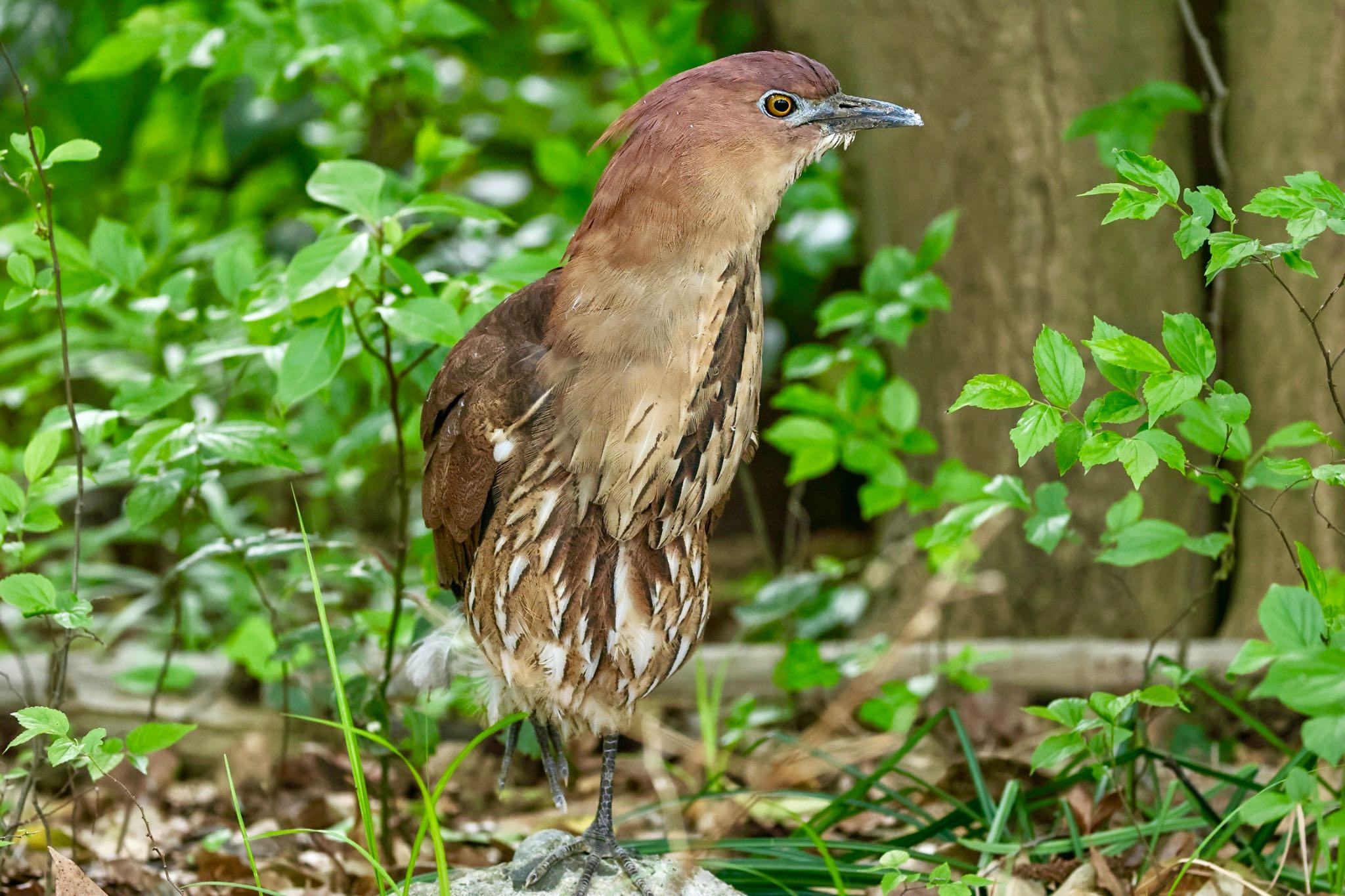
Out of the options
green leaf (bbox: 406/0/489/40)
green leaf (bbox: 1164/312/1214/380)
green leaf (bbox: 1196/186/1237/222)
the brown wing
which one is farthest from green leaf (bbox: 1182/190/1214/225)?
green leaf (bbox: 406/0/489/40)

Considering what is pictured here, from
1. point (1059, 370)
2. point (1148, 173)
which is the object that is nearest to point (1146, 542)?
point (1059, 370)

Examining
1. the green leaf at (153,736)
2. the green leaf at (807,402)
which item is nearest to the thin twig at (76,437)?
the green leaf at (153,736)

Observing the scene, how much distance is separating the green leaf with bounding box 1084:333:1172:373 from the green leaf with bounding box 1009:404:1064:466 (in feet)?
0.42

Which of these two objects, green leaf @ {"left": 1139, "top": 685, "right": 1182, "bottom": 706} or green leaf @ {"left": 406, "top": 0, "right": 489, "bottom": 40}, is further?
green leaf @ {"left": 406, "top": 0, "right": 489, "bottom": 40}

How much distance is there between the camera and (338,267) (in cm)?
237

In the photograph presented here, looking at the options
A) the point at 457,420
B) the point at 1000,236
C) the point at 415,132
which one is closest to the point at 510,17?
the point at 415,132

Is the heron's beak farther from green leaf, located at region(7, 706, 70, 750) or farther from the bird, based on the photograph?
green leaf, located at region(7, 706, 70, 750)

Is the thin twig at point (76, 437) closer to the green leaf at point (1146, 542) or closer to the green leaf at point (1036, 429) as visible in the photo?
the green leaf at point (1036, 429)

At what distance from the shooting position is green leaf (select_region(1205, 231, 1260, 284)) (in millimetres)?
1862

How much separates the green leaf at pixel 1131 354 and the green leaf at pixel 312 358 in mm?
1421

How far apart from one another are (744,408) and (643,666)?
53 centimetres

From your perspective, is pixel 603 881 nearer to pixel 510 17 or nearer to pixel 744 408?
pixel 744 408

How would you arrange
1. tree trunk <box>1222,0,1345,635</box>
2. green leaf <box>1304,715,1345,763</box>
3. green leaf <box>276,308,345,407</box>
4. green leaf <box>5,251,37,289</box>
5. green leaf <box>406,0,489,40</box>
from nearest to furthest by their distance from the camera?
green leaf <box>1304,715,1345,763</box>, green leaf <box>5,251,37,289</box>, green leaf <box>276,308,345,407</box>, green leaf <box>406,0,489,40</box>, tree trunk <box>1222,0,1345,635</box>

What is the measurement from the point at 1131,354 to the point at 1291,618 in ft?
1.47
